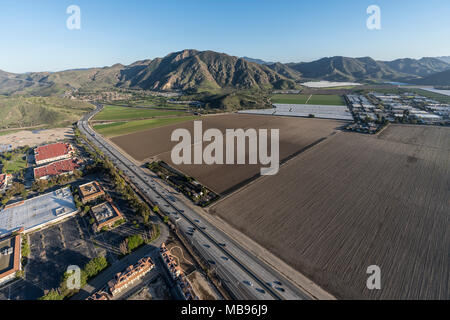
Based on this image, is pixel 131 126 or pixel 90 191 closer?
pixel 90 191

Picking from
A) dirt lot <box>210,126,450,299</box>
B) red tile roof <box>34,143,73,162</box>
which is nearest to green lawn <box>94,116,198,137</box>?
red tile roof <box>34,143,73,162</box>

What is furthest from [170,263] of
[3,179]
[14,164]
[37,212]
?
[14,164]

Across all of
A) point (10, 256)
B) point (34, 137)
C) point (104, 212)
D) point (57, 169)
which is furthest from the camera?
point (34, 137)

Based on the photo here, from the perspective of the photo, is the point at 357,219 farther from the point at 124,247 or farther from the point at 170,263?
the point at 124,247

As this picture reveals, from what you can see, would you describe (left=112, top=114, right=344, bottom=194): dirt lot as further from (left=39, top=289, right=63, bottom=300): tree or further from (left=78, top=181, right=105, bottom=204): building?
(left=39, top=289, right=63, bottom=300): tree

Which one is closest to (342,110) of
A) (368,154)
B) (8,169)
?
(368,154)

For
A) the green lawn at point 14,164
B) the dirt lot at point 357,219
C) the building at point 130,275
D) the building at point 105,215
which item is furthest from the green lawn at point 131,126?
the building at point 130,275

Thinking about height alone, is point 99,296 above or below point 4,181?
below
